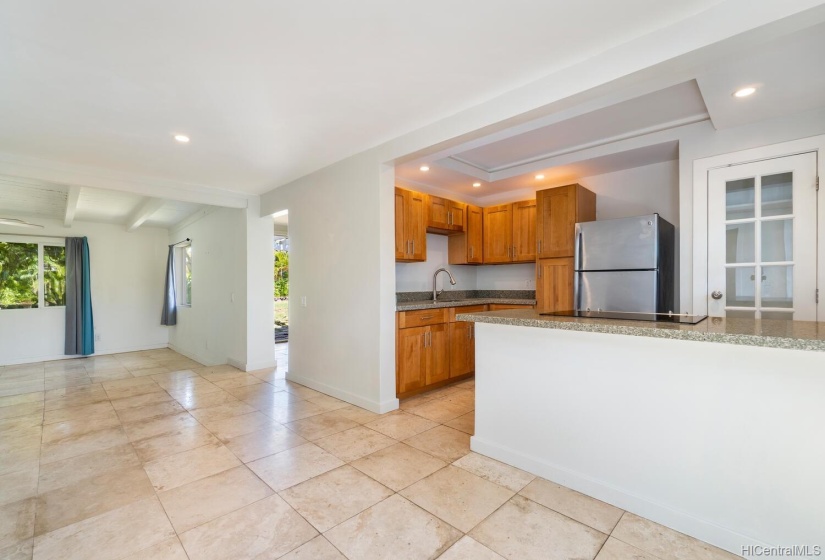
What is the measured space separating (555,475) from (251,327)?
164 inches

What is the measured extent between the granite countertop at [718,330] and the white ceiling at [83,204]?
5247mm

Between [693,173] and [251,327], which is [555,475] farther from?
[251,327]

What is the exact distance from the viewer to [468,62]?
2.10 meters

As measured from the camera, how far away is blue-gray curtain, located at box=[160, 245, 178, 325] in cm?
736

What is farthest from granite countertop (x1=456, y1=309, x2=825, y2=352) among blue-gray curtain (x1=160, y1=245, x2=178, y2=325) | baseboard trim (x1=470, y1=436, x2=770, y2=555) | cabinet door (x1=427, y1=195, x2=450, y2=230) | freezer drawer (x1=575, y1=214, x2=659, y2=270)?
blue-gray curtain (x1=160, y1=245, x2=178, y2=325)

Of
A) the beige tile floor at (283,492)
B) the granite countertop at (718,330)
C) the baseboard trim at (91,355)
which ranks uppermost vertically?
the granite countertop at (718,330)

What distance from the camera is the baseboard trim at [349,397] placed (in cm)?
336

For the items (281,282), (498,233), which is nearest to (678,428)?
(498,233)

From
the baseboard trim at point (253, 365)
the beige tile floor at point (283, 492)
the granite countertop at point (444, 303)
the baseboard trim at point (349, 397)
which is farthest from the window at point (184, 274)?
the granite countertop at point (444, 303)

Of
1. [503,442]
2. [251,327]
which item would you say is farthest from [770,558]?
[251,327]

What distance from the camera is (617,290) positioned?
3.41m

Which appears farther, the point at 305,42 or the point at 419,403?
the point at 419,403

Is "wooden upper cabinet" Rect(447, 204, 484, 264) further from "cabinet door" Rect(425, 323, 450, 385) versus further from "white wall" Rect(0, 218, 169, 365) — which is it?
"white wall" Rect(0, 218, 169, 365)

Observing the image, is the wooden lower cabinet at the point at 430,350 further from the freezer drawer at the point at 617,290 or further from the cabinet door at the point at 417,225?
the freezer drawer at the point at 617,290
